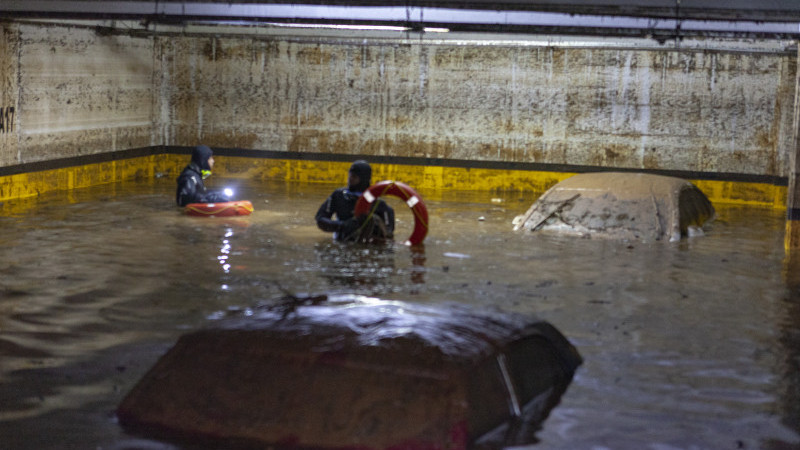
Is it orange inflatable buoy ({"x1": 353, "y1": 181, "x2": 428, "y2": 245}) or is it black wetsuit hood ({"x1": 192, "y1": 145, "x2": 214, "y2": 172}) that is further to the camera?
black wetsuit hood ({"x1": 192, "y1": 145, "x2": 214, "y2": 172})

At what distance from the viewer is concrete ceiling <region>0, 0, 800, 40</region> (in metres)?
13.8

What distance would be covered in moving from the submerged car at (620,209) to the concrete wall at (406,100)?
4488 mm

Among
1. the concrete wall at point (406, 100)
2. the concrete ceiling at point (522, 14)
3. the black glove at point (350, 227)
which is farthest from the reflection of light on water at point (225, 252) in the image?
the concrete wall at point (406, 100)

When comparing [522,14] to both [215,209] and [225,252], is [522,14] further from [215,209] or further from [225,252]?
[215,209]

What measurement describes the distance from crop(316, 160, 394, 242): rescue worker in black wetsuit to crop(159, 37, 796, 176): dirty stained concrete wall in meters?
7.95

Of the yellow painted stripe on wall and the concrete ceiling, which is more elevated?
the concrete ceiling

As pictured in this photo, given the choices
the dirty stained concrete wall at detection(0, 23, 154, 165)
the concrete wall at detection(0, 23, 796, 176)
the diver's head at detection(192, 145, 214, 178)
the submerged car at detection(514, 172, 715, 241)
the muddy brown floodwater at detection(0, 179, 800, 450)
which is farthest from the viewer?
the concrete wall at detection(0, 23, 796, 176)

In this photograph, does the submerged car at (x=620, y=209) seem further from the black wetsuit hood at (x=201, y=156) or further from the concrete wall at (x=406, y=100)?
the black wetsuit hood at (x=201, y=156)

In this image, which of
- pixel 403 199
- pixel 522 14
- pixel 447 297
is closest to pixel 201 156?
pixel 403 199

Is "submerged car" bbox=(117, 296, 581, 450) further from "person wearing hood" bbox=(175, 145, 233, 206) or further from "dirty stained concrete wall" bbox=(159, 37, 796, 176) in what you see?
"dirty stained concrete wall" bbox=(159, 37, 796, 176)

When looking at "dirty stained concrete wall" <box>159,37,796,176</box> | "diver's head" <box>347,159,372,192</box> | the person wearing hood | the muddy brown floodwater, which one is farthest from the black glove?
"dirty stained concrete wall" <box>159,37,796,176</box>

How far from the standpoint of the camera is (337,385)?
15.1 feet

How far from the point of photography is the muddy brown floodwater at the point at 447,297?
673 centimetres

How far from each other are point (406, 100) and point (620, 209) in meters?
7.89
